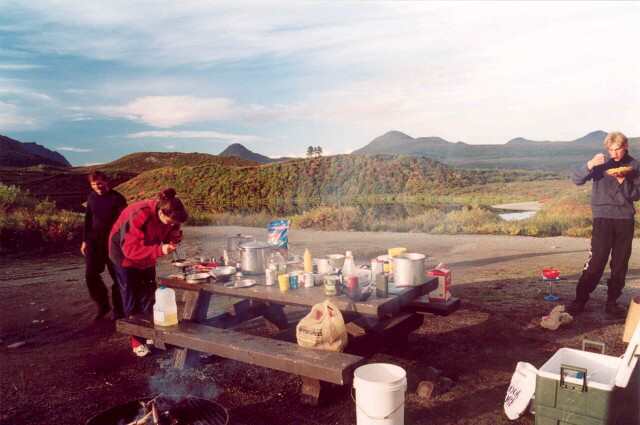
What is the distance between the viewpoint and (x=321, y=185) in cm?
3978

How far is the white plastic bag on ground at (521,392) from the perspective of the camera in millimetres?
3410

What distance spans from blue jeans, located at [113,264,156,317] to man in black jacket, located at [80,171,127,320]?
966mm

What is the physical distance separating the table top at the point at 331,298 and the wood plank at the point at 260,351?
1.10 ft

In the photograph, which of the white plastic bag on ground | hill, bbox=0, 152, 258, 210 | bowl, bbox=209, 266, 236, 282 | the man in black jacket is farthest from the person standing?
hill, bbox=0, 152, 258, 210

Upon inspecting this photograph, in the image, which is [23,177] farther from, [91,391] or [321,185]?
[91,391]

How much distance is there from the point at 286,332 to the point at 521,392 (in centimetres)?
199

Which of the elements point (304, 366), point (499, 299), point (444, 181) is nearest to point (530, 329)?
point (499, 299)

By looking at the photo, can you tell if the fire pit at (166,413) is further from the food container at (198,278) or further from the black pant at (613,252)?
the black pant at (613,252)

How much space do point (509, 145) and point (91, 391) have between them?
392 ft

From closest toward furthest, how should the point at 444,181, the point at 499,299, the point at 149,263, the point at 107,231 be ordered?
the point at 149,263, the point at 107,231, the point at 499,299, the point at 444,181

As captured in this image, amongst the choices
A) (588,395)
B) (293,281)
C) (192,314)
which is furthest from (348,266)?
(588,395)

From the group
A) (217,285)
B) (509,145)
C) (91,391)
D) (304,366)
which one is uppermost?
(509,145)

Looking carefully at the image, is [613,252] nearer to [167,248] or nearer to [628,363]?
[628,363]

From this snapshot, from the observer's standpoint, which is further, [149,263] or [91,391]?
[149,263]
